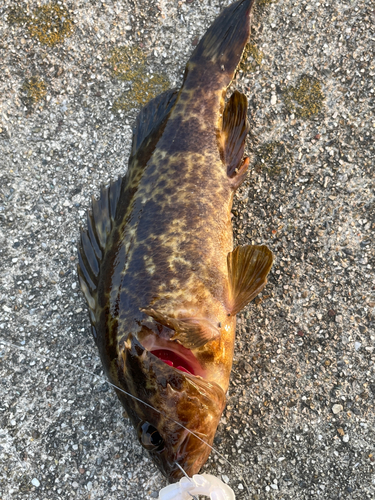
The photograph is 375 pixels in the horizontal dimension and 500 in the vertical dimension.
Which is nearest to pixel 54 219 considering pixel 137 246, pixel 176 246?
pixel 137 246

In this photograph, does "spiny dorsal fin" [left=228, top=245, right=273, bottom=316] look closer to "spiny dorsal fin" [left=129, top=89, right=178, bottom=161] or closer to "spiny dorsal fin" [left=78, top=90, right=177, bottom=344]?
"spiny dorsal fin" [left=78, top=90, right=177, bottom=344]

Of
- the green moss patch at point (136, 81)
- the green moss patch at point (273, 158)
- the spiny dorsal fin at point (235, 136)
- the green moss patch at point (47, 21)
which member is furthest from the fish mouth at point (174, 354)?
the green moss patch at point (47, 21)

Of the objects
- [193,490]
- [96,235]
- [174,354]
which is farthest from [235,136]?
[193,490]

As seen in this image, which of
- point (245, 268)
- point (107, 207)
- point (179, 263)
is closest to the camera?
point (179, 263)

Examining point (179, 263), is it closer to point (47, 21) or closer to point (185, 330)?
point (185, 330)

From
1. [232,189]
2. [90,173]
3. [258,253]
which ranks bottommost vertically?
[258,253]

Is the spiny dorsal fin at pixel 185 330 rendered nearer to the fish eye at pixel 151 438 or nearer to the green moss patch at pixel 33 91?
the fish eye at pixel 151 438

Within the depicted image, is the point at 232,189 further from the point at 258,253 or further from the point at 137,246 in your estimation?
the point at 137,246
